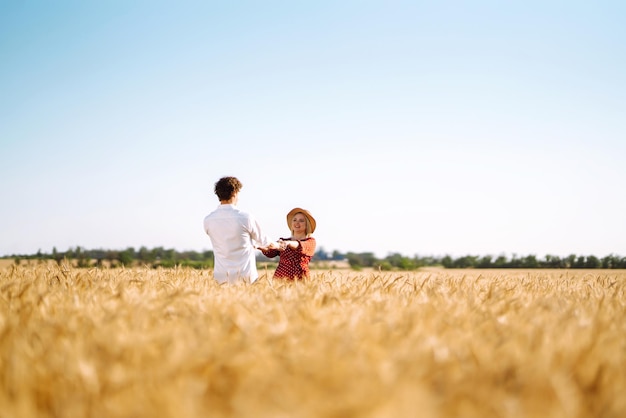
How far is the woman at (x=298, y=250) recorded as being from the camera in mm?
6633

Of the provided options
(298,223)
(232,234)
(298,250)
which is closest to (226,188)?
(232,234)

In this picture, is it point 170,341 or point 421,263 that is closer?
point 170,341

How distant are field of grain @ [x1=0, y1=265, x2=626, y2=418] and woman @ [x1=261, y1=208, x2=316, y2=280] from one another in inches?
161

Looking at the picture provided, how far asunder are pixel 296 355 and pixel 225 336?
42cm

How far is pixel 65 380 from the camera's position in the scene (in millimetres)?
1410

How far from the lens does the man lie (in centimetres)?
584

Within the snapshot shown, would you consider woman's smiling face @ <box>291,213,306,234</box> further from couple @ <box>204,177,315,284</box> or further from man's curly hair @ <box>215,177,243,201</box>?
man's curly hair @ <box>215,177,243,201</box>

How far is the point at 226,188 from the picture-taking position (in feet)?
19.5

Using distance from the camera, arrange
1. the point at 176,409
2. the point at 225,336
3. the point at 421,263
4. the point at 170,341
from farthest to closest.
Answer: the point at 421,263, the point at 225,336, the point at 170,341, the point at 176,409

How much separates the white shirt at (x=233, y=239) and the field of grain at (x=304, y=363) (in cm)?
331

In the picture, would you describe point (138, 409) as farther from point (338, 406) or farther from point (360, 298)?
point (360, 298)

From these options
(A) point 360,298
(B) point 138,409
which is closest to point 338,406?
(B) point 138,409

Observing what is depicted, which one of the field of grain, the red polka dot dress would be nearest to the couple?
the red polka dot dress

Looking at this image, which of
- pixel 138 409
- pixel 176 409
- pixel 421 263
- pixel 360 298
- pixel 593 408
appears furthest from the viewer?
pixel 421 263
